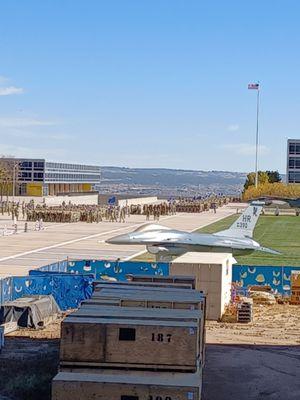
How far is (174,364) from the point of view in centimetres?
1331

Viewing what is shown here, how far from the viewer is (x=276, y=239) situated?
194 ft

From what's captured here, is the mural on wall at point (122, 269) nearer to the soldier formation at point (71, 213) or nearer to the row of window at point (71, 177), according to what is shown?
the soldier formation at point (71, 213)

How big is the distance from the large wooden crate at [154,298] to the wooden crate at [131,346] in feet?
7.56

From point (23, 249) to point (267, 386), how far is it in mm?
31469

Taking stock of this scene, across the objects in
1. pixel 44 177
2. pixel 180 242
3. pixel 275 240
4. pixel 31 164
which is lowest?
pixel 275 240

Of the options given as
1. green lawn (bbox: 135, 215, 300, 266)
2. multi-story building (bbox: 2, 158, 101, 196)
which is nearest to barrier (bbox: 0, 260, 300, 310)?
green lawn (bbox: 135, 215, 300, 266)

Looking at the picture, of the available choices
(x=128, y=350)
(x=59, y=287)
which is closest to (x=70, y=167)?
(x=59, y=287)

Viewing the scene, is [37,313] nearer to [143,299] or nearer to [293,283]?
[143,299]

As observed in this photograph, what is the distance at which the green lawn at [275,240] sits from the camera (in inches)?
1734

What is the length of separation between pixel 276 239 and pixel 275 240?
37.9 inches

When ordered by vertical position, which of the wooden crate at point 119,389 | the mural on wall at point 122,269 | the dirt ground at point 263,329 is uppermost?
the wooden crate at point 119,389

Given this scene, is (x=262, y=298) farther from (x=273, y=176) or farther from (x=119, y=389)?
(x=273, y=176)

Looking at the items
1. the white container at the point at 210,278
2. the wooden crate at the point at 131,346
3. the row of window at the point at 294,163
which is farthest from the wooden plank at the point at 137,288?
the row of window at the point at 294,163

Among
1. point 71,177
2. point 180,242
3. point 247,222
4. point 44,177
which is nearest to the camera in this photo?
point 180,242
